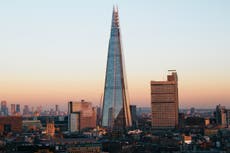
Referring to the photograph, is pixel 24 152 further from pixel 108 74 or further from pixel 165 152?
pixel 108 74

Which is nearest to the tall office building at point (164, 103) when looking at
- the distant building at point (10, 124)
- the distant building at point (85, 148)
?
the distant building at point (10, 124)

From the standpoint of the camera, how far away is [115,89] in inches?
5335

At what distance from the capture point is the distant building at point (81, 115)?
161m

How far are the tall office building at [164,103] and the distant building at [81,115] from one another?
2316cm

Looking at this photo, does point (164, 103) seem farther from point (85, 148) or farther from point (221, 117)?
point (85, 148)

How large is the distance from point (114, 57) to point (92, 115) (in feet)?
124

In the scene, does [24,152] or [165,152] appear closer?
[24,152]

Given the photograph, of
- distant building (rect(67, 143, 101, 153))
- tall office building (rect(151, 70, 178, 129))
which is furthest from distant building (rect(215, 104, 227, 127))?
distant building (rect(67, 143, 101, 153))

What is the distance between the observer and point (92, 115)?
17138 centimetres

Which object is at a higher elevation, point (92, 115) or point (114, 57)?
point (114, 57)

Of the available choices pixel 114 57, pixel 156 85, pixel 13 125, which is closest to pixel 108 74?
pixel 114 57

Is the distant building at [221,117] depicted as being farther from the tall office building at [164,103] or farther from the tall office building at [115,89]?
the tall office building at [115,89]

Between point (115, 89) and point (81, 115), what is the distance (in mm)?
32440

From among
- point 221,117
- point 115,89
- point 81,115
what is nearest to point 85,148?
point 115,89
